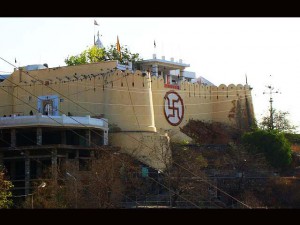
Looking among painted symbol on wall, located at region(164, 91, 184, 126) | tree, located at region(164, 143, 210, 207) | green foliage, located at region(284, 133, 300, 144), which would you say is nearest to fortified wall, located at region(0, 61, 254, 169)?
painted symbol on wall, located at region(164, 91, 184, 126)

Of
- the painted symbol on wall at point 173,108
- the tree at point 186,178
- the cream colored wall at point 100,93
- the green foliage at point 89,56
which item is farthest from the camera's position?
the green foliage at point 89,56

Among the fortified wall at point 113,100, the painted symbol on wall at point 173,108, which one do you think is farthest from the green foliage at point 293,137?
the fortified wall at point 113,100

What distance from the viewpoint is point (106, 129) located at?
138ft

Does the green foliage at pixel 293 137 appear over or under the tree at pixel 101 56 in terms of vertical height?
under

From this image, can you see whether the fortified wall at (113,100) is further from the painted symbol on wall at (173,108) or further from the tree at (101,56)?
the tree at (101,56)

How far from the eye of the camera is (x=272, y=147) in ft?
151

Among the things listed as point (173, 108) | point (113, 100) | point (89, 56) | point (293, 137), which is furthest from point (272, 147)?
point (89, 56)

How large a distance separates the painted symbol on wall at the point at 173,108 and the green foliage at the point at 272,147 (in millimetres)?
5560

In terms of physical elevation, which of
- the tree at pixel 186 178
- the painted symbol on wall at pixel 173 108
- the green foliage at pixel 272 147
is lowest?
the tree at pixel 186 178

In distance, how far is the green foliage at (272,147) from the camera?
150 feet

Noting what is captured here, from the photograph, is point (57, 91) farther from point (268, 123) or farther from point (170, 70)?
point (268, 123)

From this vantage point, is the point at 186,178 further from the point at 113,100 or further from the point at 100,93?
the point at 100,93
